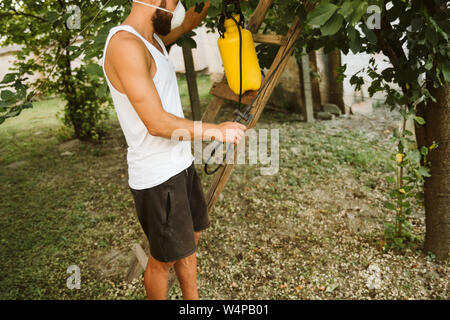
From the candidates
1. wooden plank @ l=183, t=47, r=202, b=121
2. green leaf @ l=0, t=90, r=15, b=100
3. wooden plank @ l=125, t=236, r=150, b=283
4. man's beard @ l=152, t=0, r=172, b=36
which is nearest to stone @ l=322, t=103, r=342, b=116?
wooden plank @ l=183, t=47, r=202, b=121

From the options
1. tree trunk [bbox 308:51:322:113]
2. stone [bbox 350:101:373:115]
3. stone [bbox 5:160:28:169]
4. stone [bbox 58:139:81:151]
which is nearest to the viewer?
stone [bbox 5:160:28:169]

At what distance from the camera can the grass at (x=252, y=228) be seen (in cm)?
254

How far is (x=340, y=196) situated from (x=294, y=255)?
1097 mm

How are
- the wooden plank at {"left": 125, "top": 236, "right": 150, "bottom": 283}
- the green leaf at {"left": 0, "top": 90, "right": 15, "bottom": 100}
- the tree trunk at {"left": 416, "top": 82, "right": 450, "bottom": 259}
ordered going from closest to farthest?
the green leaf at {"left": 0, "top": 90, "right": 15, "bottom": 100} < the tree trunk at {"left": 416, "top": 82, "right": 450, "bottom": 259} < the wooden plank at {"left": 125, "top": 236, "right": 150, "bottom": 283}

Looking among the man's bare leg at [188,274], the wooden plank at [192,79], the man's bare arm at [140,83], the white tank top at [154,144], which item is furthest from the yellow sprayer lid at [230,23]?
the wooden plank at [192,79]

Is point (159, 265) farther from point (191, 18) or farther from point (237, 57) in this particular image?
point (191, 18)

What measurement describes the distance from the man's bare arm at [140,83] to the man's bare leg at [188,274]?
862 mm

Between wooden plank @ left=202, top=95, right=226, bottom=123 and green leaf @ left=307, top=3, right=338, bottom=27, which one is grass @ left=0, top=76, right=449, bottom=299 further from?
green leaf @ left=307, top=3, right=338, bottom=27

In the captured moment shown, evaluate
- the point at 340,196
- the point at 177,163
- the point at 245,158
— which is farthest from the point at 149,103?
the point at 245,158

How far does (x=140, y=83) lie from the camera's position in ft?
4.64

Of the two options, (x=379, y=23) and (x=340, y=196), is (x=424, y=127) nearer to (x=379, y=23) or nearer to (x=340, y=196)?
(x=379, y=23)

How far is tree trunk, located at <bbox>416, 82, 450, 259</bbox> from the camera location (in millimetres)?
2242

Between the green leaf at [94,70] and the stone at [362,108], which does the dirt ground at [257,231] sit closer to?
the stone at [362,108]

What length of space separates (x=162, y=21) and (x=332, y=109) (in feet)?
15.5
